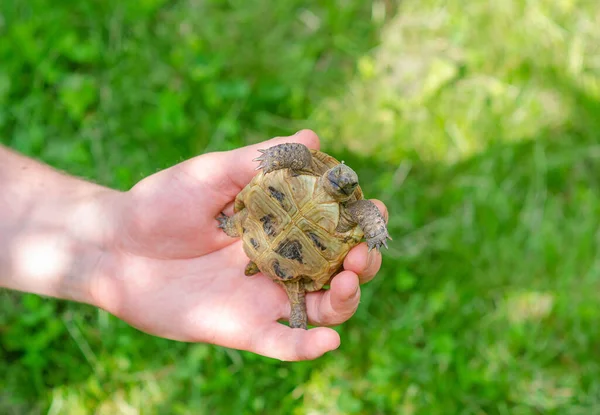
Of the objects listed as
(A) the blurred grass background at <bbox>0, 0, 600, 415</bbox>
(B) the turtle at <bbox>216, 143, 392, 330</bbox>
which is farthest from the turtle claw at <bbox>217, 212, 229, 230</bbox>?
(A) the blurred grass background at <bbox>0, 0, 600, 415</bbox>

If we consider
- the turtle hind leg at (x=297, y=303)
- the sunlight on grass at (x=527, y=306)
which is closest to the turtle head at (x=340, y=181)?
the turtle hind leg at (x=297, y=303)

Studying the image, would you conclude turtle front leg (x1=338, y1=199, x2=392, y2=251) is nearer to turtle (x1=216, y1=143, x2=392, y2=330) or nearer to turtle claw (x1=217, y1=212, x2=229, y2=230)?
turtle (x1=216, y1=143, x2=392, y2=330)

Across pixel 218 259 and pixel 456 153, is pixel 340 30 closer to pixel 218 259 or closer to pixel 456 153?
pixel 456 153

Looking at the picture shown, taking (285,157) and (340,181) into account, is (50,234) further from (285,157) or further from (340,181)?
(340,181)

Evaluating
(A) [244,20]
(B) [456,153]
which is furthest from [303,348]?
(A) [244,20]

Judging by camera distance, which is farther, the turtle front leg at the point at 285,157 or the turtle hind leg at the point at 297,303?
the turtle hind leg at the point at 297,303

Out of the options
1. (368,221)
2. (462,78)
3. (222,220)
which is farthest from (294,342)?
(462,78)

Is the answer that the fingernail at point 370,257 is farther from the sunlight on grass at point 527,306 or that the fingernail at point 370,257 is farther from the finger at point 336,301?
the sunlight on grass at point 527,306
